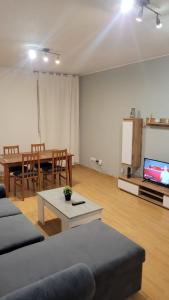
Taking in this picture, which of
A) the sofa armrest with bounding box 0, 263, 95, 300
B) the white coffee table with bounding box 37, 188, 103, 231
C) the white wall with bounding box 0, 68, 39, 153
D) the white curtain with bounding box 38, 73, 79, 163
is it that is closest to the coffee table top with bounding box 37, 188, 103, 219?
the white coffee table with bounding box 37, 188, 103, 231

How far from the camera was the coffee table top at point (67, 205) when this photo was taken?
260cm

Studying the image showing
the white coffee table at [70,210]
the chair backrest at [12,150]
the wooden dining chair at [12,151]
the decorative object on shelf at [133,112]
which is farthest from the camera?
the chair backrest at [12,150]

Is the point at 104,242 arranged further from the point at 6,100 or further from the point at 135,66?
the point at 6,100

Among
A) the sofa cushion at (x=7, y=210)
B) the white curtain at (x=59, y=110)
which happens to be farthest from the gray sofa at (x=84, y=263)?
the white curtain at (x=59, y=110)

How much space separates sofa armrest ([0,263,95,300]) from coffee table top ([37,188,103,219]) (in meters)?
1.25

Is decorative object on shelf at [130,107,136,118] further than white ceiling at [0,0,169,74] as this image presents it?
Yes

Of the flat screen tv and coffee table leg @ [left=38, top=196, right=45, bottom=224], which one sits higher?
the flat screen tv

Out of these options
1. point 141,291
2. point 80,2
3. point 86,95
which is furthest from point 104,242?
point 86,95

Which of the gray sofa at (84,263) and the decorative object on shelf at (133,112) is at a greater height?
the decorative object on shelf at (133,112)

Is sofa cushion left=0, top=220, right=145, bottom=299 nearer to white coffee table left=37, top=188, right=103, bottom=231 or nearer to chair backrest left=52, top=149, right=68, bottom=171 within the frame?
white coffee table left=37, top=188, right=103, bottom=231

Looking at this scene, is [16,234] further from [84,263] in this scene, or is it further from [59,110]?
[59,110]

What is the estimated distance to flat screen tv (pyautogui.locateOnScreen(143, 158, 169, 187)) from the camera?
383 centimetres

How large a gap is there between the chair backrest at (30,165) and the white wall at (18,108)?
1.49 m

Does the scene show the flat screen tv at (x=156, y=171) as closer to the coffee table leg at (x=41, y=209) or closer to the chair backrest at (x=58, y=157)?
the chair backrest at (x=58, y=157)
